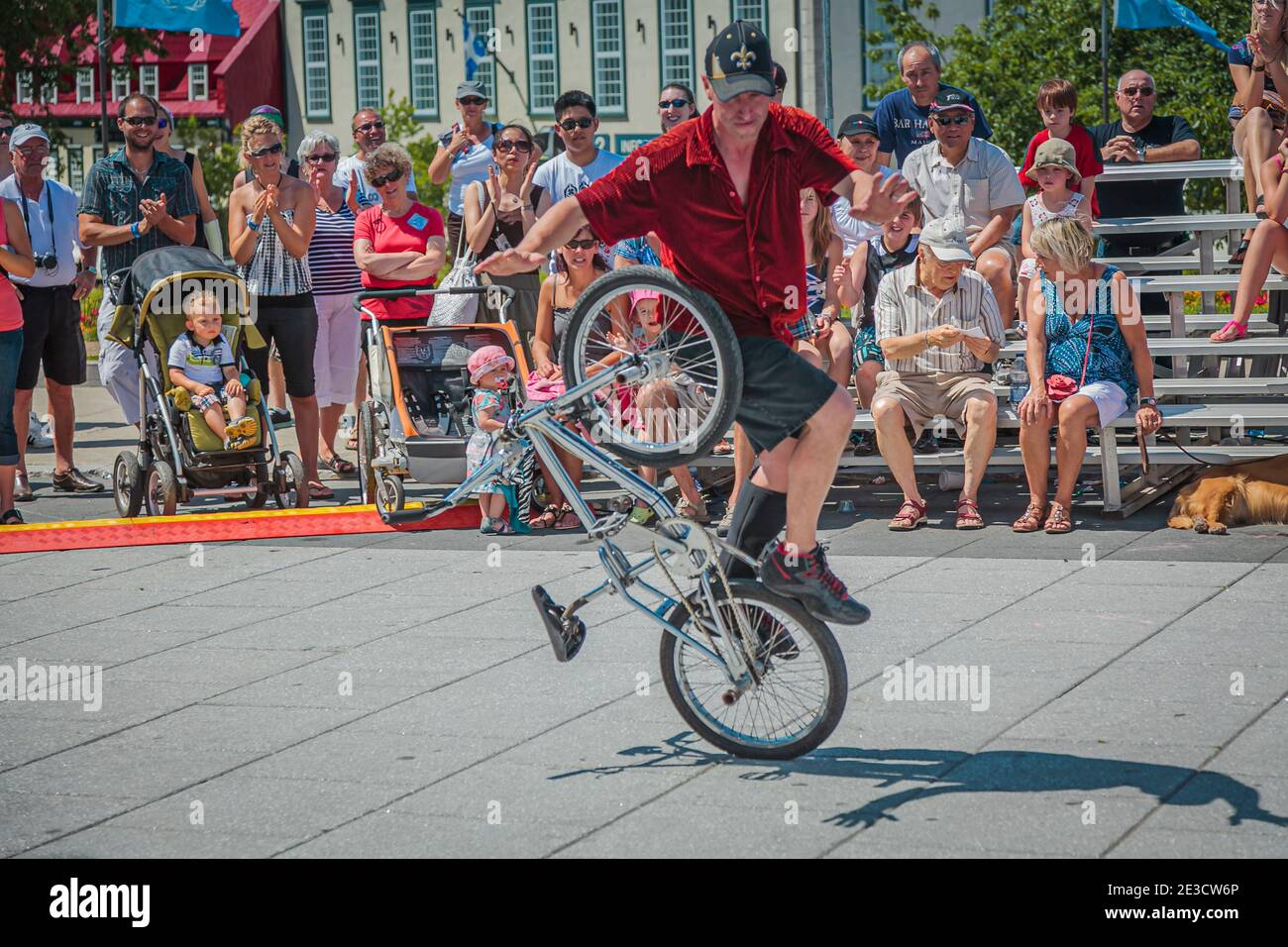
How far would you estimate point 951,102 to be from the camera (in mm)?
11352

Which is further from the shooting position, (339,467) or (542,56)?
(542,56)

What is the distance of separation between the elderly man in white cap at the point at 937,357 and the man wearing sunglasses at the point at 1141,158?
9.75 ft

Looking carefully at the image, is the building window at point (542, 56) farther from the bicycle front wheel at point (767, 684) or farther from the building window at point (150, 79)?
the bicycle front wheel at point (767, 684)

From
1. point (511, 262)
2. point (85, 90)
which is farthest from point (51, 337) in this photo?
point (85, 90)

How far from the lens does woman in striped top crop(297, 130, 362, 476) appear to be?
1220 cm

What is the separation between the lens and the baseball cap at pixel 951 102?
1134 cm

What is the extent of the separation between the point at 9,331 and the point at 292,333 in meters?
1.77

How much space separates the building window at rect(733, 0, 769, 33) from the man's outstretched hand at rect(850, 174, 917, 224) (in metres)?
46.0

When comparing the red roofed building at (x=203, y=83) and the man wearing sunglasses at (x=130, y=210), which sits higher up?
the red roofed building at (x=203, y=83)

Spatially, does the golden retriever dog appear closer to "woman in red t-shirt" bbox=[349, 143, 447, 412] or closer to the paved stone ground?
the paved stone ground

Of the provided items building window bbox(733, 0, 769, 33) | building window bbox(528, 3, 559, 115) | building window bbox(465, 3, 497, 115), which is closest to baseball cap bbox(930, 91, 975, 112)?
building window bbox(733, 0, 769, 33)

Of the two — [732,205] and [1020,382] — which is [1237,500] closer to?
[1020,382]

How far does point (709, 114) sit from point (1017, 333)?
5826mm

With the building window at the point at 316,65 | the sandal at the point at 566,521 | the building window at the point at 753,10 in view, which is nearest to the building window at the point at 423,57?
the building window at the point at 316,65
